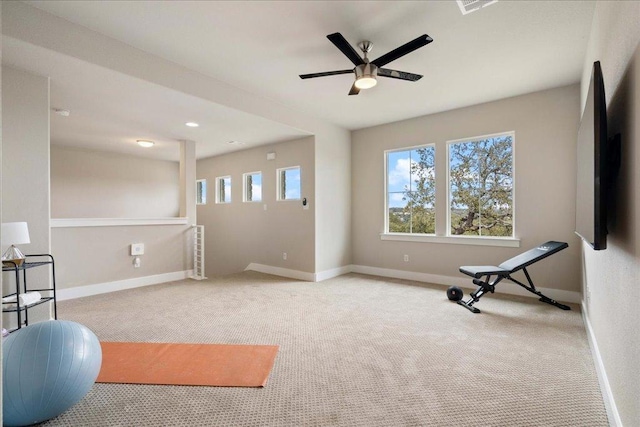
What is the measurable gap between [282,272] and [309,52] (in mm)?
3808

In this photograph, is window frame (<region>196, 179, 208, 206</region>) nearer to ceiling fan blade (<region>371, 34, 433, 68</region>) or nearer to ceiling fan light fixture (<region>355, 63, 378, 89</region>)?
ceiling fan light fixture (<region>355, 63, 378, 89</region>)

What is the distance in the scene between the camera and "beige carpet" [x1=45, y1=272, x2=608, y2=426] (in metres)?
1.91

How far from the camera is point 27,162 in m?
3.10

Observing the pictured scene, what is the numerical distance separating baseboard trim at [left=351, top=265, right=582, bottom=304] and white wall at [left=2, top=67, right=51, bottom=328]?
4507 millimetres

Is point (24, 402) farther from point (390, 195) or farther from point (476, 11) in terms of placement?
point (390, 195)

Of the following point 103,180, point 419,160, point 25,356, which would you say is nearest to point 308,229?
point 419,160

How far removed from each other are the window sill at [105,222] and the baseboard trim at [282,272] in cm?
161

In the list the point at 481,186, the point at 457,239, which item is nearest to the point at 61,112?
the point at 457,239

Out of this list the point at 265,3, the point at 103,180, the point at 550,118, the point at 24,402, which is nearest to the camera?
the point at 24,402

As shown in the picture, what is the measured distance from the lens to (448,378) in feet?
7.50

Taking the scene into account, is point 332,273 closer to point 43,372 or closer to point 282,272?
point 282,272

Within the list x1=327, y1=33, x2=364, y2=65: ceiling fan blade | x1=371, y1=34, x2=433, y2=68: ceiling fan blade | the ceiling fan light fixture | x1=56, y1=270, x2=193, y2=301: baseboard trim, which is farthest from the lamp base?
x1=371, y1=34, x2=433, y2=68: ceiling fan blade

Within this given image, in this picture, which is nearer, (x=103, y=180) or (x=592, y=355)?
(x=592, y=355)

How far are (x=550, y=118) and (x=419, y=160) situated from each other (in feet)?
5.99
